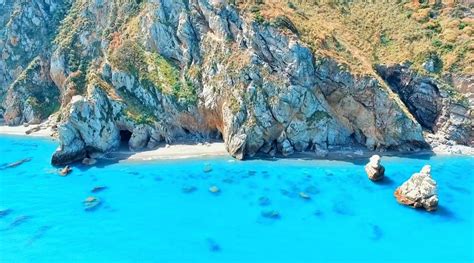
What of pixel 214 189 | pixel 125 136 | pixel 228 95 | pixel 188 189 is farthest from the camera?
pixel 125 136

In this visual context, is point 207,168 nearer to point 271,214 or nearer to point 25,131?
point 271,214

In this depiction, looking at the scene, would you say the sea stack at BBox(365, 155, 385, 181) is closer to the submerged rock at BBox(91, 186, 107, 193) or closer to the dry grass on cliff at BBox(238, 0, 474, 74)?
the dry grass on cliff at BBox(238, 0, 474, 74)

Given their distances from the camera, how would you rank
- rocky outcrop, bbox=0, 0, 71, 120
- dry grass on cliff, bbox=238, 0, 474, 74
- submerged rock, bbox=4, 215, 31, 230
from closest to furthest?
submerged rock, bbox=4, 215, 31, 230 < dry grass on cliff, bbox=238, 0, 474, 74 < rocky outcrop, bbox=0, 0, 71, 120

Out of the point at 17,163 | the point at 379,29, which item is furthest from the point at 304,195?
the point at 379,29

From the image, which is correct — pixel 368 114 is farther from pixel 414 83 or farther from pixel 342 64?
pixel 414 83

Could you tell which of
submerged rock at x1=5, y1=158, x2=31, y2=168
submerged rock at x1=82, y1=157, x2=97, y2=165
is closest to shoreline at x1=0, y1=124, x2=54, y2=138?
submerged rock at x1=5, y1=158, x2=31, y2=168

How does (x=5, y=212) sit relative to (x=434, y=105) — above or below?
below

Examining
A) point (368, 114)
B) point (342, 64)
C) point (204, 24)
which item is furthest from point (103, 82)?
point (368, 114)
